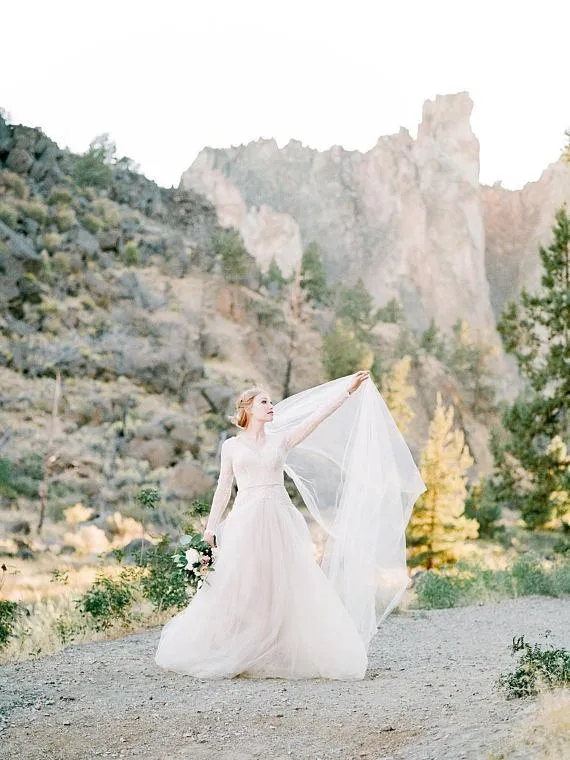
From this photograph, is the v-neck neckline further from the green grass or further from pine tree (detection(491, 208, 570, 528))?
pine tree (detection(491, 208, 570, 528))

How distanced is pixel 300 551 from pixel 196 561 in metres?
0.73

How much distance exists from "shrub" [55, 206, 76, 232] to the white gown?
39979 millimetres

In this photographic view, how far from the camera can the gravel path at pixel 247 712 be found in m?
3.75

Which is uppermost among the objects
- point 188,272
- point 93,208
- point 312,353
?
point 93,208

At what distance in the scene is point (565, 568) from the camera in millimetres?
12406

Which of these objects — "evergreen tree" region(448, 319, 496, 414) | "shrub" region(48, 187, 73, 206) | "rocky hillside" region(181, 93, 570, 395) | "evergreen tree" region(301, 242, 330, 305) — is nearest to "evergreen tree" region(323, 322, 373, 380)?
"evergreen tree" region(301, 242, 330, 305)

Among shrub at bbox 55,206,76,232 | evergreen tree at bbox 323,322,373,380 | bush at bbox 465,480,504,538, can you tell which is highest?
shrub at bbox 55,206,76,232

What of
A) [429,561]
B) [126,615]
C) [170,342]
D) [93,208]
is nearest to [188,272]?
[93,208]

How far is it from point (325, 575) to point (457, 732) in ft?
7.55

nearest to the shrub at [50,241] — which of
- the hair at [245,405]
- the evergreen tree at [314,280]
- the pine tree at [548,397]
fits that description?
the evergreen tree at [314,280]

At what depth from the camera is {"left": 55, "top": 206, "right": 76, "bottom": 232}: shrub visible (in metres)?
43.1

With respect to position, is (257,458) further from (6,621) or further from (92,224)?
(92,224)

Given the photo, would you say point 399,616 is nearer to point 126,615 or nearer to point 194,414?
point 126,615

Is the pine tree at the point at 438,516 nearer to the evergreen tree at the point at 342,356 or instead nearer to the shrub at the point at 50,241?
the evergreen tree at the point at 342,356
